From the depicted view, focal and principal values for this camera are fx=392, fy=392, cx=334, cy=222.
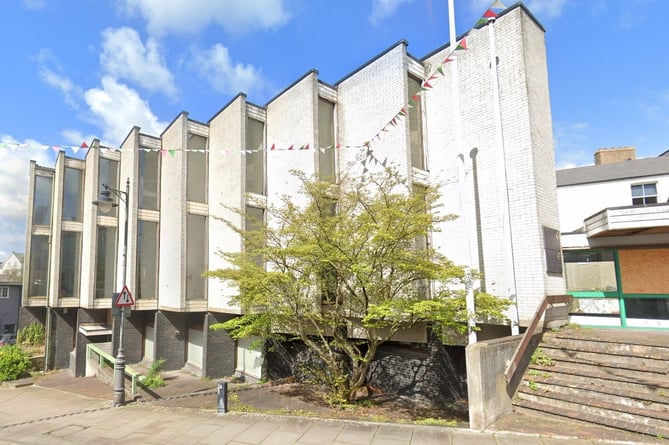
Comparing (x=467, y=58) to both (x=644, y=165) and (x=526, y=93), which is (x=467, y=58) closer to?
(x=526, y=93)

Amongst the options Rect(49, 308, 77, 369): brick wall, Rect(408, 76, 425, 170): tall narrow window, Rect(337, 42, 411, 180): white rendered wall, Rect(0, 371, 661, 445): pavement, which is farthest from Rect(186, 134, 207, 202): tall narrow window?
Rect(49, 308, 77, 369): brick wall

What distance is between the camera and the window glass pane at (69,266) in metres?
21.0

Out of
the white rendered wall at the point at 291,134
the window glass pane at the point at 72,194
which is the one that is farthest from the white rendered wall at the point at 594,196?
the window glass pane at the point at 72,194

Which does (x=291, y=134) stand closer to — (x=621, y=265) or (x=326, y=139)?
(x=326, y=139)

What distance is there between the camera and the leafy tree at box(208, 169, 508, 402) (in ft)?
29.1

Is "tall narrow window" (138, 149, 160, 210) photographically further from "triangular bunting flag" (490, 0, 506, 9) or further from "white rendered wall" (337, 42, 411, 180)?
"triangular bunting flag" (490, 0, 506, 9)

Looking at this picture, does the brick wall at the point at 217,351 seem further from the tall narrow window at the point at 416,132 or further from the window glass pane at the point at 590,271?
the window glass pane at the point at 590,271

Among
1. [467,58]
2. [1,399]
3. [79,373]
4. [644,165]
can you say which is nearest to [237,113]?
[467,58]

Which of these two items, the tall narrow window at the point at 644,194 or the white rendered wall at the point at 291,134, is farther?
the tall narrow window at the point at 644,194

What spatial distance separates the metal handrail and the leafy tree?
429cm

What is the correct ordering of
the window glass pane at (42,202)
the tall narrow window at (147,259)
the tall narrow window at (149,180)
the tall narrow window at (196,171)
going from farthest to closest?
the window glass pane at (42,202) < the tall narrow window at (149,180) < the tall narrow window at (147,259) < the tall narrow window at (196,171)

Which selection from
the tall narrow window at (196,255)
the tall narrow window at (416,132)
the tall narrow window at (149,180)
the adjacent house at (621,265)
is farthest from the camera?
the tall narrow window at (149,180)

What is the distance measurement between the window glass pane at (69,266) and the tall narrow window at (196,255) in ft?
30.9

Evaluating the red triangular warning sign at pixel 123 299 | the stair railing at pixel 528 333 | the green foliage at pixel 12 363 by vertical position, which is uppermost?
the red triangular warning sign at pixel 123 299
